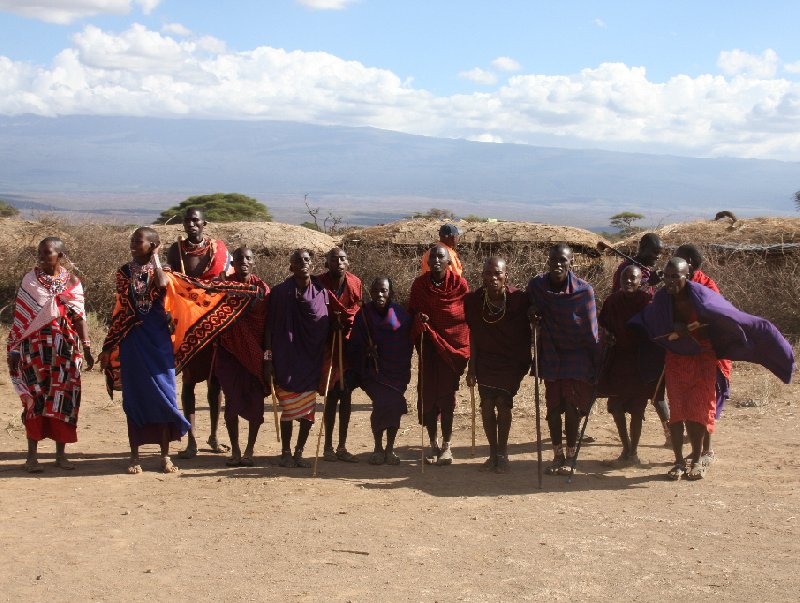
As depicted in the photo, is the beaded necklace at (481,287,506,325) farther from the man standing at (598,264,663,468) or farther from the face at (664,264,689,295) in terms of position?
the face at (664,264,689,295)

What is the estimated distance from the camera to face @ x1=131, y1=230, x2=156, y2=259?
22.9 feet

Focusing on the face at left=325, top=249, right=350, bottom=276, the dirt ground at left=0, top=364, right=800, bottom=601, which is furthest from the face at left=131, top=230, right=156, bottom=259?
the dirt ground at left=0, top=364, right=800, bottom=601

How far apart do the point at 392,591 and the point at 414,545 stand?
27.9 inches

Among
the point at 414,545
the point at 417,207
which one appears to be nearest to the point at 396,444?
the point at 414,545

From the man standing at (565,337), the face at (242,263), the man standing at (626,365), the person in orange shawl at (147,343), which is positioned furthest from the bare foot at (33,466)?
the man standing at (626,365)

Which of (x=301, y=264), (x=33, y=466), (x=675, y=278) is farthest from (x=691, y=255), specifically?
(x=33, y=466)

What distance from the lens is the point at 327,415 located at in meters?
7.84

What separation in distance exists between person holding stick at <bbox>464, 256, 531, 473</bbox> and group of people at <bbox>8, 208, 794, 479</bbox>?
1 centimetres

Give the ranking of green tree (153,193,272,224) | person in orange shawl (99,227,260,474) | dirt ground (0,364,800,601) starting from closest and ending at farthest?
dirt ground (0,364,800,601) → person in orange shawl (99,227,260,474) → green tree (153,193,272,224)

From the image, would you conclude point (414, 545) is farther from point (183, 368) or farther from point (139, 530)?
point (183, 368)

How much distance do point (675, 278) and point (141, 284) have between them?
12.3ft

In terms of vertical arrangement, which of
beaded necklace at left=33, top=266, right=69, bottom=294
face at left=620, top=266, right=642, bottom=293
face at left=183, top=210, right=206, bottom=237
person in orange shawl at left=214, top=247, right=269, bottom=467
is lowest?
person in orange shawl at left=214, top=247, right=269, bottom=467

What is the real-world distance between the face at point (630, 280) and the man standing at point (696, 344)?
0.30 metres

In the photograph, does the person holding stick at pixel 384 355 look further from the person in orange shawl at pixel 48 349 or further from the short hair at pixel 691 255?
the short hair at pixel 691 255
